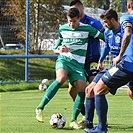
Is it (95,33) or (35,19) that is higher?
(95,33)

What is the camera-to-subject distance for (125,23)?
7652 mm

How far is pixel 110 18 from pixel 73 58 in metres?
1.44

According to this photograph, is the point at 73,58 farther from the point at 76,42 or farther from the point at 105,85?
the point at 105,85

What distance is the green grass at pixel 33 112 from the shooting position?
9.06m

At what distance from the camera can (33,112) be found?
37.7 ft

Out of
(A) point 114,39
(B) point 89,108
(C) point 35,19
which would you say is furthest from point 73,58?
(C) point 35,19

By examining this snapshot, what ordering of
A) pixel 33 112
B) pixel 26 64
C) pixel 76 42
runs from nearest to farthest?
pixel 76 42, pixel 33 112, pixel 26 64

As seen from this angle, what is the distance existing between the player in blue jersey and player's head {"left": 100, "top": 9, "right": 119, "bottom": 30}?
25 centimetres

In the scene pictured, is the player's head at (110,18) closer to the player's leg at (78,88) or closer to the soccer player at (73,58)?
the soccer player at (73,58)

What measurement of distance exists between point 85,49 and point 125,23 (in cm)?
194

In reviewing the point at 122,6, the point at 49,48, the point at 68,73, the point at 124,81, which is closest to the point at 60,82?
the point at 68,73

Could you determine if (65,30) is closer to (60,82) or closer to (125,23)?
(60,82)

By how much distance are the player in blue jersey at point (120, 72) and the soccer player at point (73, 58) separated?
1201mm

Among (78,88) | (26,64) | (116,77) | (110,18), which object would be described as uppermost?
(110,18)
